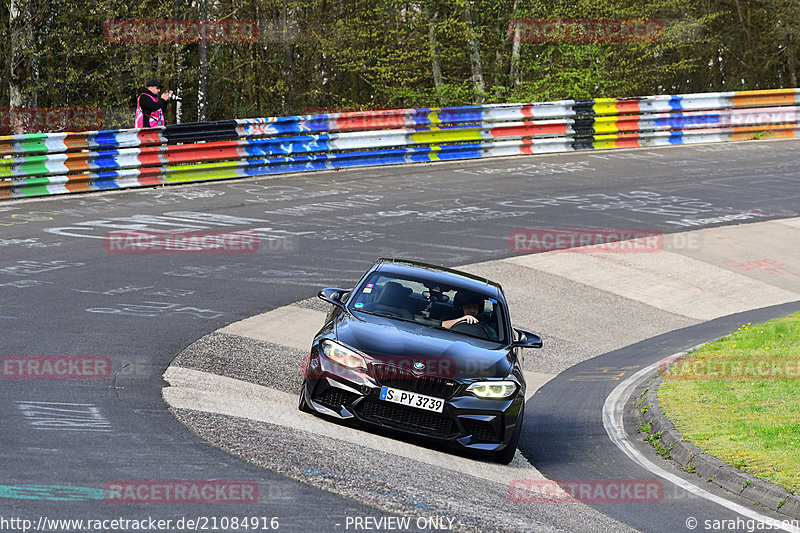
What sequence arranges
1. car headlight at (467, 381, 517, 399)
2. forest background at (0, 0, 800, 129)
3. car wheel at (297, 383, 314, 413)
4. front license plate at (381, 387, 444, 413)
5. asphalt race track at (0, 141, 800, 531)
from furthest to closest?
forest background at (0, 0, 800, 129)
car wheel at (297, 383, 314, 413)
car headlight at (467, 381, 517, 399)
front license plate at (381, 387, 444, 413)
asphalt race track at (0, 141, 800, 531)

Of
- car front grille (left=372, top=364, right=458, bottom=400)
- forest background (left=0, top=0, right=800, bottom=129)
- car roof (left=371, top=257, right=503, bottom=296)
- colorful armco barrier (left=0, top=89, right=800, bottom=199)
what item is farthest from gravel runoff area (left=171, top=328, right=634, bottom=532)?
forest background (left=0, top=0, right=800, bottom=129)

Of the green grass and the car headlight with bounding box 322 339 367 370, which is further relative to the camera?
the green grass

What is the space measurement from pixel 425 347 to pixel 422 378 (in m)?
0.43

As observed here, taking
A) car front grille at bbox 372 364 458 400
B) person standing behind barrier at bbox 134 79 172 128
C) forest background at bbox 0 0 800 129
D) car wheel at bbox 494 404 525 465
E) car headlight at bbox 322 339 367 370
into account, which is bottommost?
car wheel at bbox 494 404 525 465

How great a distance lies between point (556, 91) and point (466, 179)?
33.7ft

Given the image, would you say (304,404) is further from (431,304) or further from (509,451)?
(509,451)

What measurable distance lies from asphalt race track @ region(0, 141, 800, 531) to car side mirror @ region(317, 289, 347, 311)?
68.8 inches

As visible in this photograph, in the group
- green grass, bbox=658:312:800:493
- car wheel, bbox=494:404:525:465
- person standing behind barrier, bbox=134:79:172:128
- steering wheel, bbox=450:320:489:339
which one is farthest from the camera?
person standing behind barrier, bbox=134:79:172:128

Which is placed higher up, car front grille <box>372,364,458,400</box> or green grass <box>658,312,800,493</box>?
car front grille <box>372,364,458,400</box>

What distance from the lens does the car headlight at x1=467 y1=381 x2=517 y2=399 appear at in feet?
28.0

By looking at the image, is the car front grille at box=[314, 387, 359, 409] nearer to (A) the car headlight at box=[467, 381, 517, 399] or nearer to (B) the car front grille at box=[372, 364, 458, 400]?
(B) the car front grille at box=[372, 364, 458, 400]

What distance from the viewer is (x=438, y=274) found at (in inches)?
405

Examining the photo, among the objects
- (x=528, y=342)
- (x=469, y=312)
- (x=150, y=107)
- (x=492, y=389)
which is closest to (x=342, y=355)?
(x=492, y=389)

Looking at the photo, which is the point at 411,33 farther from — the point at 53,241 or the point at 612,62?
the point at 53,241
